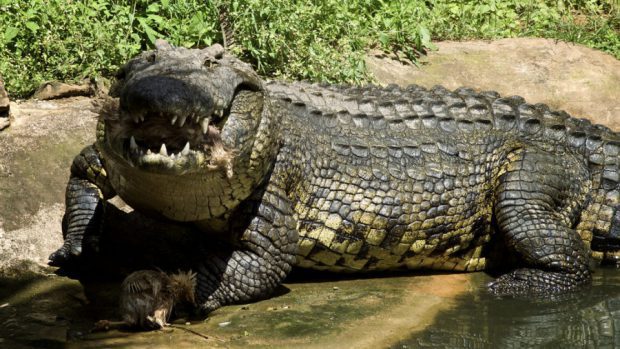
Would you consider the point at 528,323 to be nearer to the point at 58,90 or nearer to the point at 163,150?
the point at 163,150

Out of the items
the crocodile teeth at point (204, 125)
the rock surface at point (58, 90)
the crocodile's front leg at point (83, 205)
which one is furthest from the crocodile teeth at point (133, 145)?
the rock surface at point (58, 90)

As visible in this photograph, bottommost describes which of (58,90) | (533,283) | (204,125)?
(533,283)

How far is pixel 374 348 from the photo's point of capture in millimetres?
4500

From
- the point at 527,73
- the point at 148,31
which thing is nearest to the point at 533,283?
the point at 527,73

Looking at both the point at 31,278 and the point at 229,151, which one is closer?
the point at 229,151

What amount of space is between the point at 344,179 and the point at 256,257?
78cm

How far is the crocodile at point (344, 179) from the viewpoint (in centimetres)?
487

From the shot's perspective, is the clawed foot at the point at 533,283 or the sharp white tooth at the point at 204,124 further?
the clawed foot at the point at 533,283

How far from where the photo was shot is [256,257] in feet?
17.2

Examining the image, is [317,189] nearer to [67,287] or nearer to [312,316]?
[312,316]

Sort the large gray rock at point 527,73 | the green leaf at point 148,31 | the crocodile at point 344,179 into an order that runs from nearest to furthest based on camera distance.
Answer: the crocodile at point 344,179
the green leaf at point 148,31
the large gray rock at point 527,73

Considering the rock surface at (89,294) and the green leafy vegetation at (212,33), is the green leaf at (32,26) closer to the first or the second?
the green leafy vegetation at (212,33)

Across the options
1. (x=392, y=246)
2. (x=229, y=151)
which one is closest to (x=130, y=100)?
(x=229, y=151)

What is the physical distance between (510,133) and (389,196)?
3.29 feet
